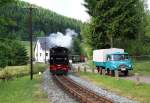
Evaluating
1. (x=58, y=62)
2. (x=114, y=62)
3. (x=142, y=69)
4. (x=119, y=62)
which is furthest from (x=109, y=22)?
(x=119, y=62)

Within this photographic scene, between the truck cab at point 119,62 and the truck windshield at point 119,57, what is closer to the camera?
the truck cab at point 119,62

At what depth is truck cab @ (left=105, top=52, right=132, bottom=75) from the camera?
46.6m

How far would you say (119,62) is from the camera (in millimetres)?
46875

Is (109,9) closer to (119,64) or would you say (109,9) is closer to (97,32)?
(97,32)

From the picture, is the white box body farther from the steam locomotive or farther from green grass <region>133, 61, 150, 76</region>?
the steam locomotive

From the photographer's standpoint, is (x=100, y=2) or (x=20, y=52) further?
(x=20, y=52)

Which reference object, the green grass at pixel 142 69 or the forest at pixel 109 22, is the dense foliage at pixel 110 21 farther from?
the green grass at pixel 142 69

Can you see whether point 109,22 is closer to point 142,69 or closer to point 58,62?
point 142,69

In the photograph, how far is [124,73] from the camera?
157 feet

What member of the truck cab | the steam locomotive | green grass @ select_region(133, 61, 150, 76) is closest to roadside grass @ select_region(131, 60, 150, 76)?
green grass @ select_region(133, 61, 150, 76)

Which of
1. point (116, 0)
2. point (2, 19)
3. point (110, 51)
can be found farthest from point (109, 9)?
point (2, 19)

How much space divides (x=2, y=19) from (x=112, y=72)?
19.4 meters

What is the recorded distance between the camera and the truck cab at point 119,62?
46.6 metres

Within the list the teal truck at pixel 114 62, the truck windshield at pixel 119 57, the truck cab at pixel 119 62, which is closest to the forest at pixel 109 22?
the teal truck at pixel 114 62
